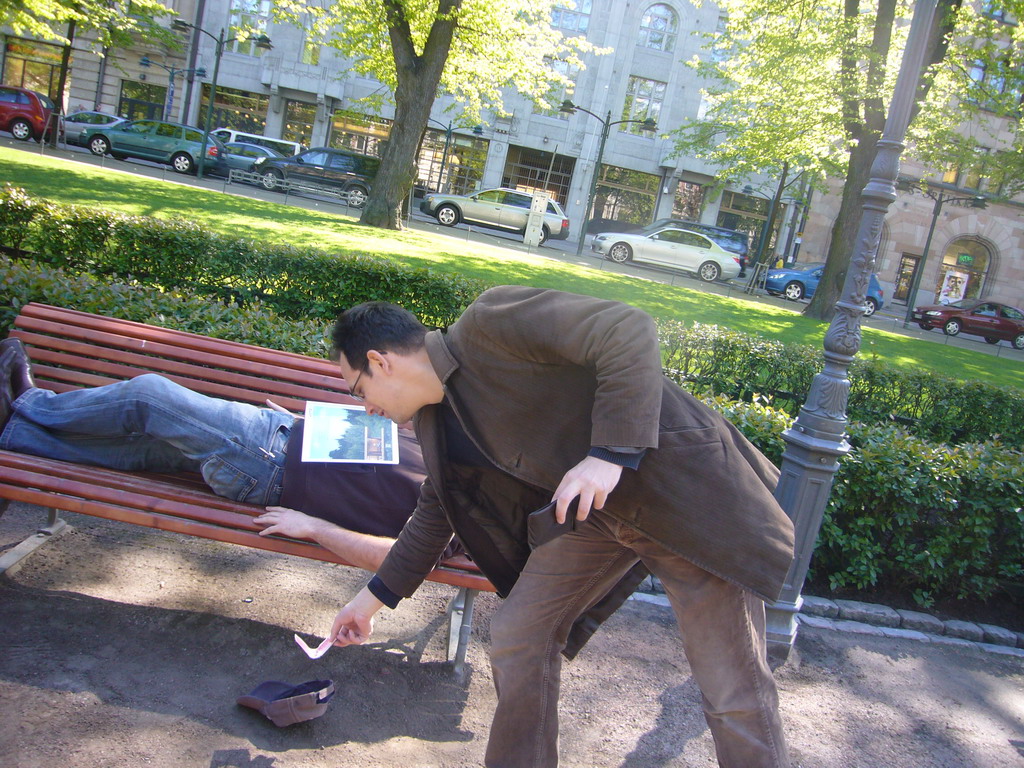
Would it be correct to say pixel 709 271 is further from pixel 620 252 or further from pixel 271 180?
pixel 271 180

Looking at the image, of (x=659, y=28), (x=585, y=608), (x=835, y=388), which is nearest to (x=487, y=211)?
(x=659, y=28)

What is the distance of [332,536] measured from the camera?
3037mm

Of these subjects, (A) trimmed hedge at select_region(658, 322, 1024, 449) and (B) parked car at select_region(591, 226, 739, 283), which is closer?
(A) trimmed hedge at select_region(658, 322, 1024, 449)

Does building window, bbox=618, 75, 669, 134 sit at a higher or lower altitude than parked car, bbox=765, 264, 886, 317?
higher

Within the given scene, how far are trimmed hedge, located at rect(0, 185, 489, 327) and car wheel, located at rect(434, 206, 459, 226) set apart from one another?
18.2 m

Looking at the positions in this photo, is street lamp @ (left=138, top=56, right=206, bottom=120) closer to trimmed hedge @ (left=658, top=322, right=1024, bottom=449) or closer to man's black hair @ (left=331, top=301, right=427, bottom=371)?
trimmed hedge @ (left=658, top=322, right=1024, bottom=449)

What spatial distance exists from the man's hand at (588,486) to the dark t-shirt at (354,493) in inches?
60.7

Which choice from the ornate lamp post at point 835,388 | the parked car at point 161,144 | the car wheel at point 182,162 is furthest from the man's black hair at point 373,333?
the car wheel at point 182,162

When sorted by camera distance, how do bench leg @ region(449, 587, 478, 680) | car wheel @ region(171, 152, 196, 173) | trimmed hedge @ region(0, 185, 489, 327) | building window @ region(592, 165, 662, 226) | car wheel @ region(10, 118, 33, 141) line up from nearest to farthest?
bench leg @ region(449, 587, 478, 680) < trimmed hedge @ region(0, 185, 489, 327) < car wheel @ region(10, 118, 33, 141) < car wheel @ region(171, 152, 196, 173) < building window @ region(592, 165, 662, 226)

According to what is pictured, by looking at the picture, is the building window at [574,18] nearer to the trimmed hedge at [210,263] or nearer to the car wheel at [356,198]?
the car wheel at [356,198]

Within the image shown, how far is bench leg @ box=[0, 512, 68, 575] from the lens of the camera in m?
3.45

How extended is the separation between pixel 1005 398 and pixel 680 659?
582 cm

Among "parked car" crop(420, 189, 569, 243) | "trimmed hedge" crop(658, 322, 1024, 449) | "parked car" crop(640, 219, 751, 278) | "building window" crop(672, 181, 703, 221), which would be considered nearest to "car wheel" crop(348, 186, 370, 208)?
"parked car" crop(420, 189, 569, 243)

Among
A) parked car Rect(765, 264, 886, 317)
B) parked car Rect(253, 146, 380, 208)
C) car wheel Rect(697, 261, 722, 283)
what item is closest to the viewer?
parked car Rect(253, 146, 380, 208)
